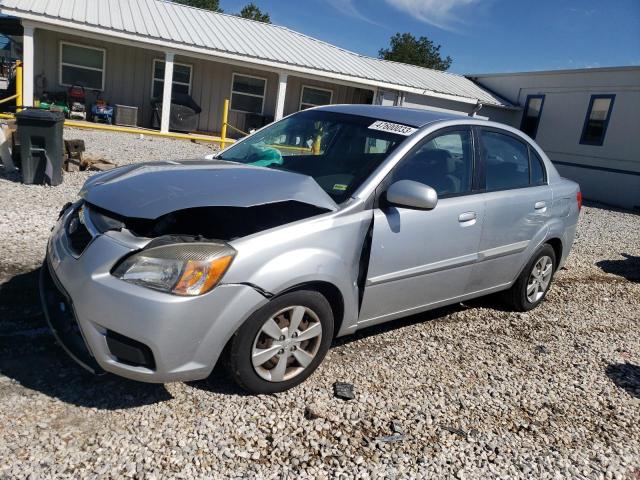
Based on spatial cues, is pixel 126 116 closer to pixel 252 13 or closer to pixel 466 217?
pixel 466 217

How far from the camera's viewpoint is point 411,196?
3.12 meters

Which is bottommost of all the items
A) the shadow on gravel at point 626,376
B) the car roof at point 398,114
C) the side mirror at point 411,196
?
the shadow on gravel at point 626,376

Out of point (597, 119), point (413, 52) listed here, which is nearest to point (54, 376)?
point (597, 119)

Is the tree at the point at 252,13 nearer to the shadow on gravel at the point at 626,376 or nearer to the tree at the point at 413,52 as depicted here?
the tree at the point at 413,52

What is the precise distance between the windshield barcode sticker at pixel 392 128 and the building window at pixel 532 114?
708 inches

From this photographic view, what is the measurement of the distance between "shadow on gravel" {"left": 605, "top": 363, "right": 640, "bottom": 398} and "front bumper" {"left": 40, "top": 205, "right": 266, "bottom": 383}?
2.83 meters

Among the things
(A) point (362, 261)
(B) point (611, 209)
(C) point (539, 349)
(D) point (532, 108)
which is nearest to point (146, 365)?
(A) point (362, 261)

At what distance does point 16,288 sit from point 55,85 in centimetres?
1442

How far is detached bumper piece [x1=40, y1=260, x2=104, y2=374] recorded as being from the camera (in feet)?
8.61

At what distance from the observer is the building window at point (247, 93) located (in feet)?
61.9

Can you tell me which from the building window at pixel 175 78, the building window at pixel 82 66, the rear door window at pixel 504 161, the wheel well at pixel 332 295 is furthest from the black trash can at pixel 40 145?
the building window at pixel 175 78

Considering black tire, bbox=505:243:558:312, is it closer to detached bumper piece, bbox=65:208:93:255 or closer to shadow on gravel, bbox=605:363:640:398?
shadow on gravel, bbox=605:363:640:398

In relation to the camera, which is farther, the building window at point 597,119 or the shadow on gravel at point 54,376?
the building window at point 597,119

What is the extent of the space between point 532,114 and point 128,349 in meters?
20.7
